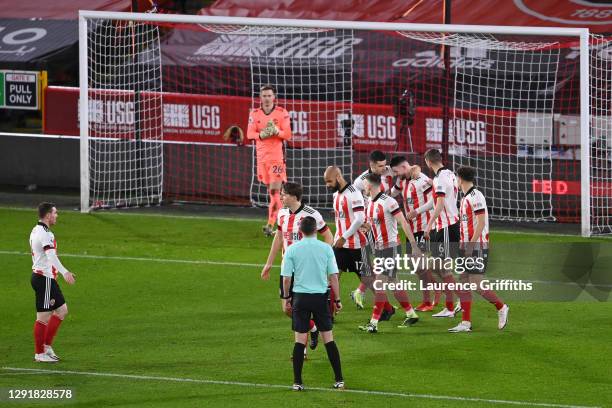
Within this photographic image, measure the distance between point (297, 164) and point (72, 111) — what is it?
5.29 m

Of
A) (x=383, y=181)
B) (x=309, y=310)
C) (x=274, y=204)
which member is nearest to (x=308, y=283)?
(x=309, y=310)

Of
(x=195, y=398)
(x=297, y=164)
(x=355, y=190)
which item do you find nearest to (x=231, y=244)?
(x=297, y=164)

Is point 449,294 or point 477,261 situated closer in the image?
point 477,261

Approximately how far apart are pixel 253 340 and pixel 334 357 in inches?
101

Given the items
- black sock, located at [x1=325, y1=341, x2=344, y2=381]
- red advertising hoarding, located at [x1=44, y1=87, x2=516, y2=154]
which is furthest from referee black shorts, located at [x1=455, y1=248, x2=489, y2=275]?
red advertising hoarding, located at [x1=44, y1=87, x2=516, y2=154]

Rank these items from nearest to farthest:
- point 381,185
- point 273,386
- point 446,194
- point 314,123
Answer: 1. point 273,386
2. point 446,194
3. point 381,185
4. point 314,123

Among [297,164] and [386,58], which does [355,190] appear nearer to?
[297,164]

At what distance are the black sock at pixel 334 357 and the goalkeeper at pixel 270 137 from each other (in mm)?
9289

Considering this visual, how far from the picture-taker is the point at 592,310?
1591 cm

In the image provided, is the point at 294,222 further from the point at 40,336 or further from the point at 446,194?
the point at 40,336

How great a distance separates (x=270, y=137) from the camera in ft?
68.3

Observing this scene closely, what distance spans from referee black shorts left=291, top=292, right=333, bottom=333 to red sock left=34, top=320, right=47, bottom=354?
10.1 feet

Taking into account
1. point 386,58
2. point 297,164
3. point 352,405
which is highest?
point 386,58

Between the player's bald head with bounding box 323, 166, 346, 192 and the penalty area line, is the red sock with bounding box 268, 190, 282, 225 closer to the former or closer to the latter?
the player's bald head with bounding box 323, 166, 346, 192
